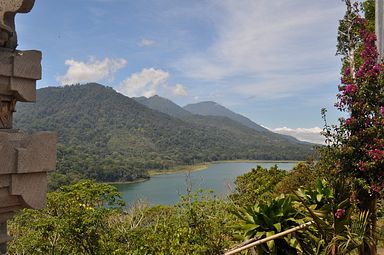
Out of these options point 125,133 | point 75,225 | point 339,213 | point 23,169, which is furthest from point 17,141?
point 125,133

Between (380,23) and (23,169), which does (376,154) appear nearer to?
(23,169)

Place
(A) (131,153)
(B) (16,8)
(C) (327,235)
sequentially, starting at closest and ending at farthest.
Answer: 1. (B) (16,8)
2. (C) (327,235)
3. (A) (131,153)

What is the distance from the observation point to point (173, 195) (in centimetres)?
4584

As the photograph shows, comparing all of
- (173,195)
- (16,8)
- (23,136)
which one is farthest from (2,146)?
(173,195)

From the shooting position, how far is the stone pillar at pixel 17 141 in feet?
5.60

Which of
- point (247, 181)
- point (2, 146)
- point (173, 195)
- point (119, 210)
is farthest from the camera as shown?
point (173, 195)

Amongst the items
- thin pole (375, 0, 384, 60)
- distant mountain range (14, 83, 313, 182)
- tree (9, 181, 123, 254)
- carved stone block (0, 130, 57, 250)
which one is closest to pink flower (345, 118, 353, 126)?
carved stone block (0, 130, 57, 250)

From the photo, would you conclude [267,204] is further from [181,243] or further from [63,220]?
[63,220]

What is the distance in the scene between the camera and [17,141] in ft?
5.67

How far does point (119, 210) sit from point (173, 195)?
39.6 metres

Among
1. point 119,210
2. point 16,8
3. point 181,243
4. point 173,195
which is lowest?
point 173,195

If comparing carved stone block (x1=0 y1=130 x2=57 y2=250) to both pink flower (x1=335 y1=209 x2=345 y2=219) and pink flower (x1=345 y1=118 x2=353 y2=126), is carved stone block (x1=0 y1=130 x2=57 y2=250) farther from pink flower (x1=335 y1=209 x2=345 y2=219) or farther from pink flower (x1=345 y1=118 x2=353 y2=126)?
pink flower (x1=345 y1=118 x2=353 y2=126)

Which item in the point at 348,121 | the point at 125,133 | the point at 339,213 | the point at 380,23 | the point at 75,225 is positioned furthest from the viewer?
the point at 125,133

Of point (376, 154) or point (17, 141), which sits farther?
point (376, 154)
